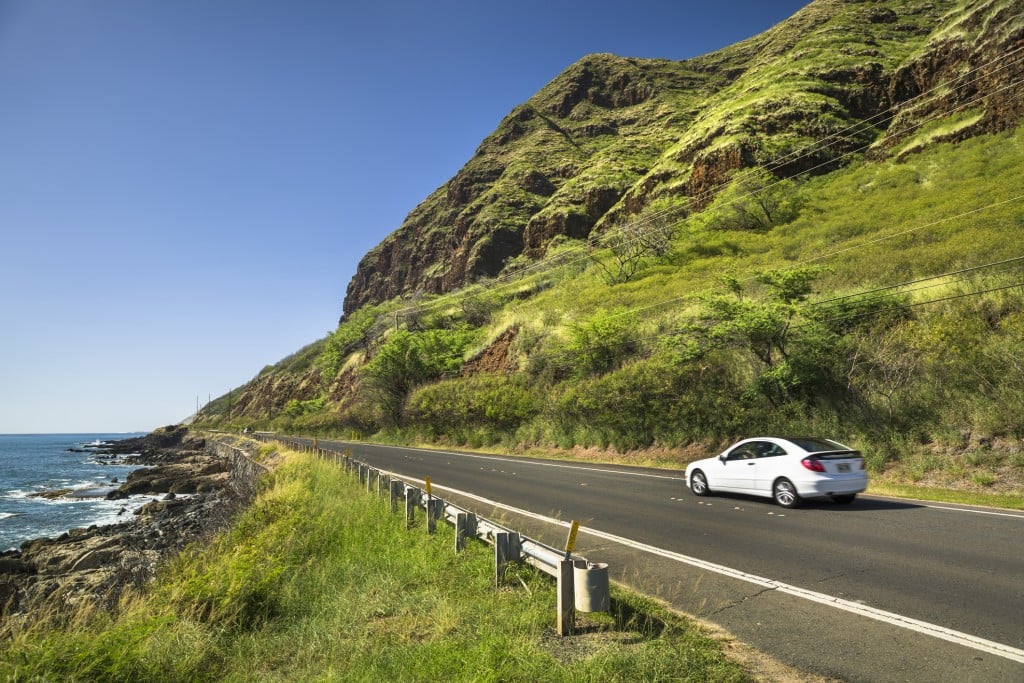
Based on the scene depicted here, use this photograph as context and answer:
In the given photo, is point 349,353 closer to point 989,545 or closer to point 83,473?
point 83,473

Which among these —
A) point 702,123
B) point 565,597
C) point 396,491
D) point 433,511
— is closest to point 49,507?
point 396,491

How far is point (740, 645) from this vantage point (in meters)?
4.21

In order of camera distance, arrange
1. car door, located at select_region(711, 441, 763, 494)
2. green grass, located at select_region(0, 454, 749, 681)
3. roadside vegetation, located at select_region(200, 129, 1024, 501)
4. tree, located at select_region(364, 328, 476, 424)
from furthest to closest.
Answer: tree, located at select_region(364, 328, 476, 424), roadside vegetation, located at select_region(200, 129, 1024, 501), car door, located at select_region(711, 441, 763, 494), green grass, located at select_region(0, 454, 749, 681)

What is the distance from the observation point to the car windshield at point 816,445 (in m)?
9.64

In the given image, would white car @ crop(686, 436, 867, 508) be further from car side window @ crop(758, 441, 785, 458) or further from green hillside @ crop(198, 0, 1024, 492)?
green hillside @ crop(198, 0, 1024, 492)

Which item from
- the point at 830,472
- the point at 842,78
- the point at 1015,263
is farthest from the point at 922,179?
the point at 830,472

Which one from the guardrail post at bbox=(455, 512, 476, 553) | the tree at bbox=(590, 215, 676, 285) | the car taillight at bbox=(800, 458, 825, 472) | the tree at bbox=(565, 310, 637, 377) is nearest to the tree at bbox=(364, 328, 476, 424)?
the tree at bbox=(590, 215, 676, 285)

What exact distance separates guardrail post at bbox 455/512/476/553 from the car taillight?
6.70 m

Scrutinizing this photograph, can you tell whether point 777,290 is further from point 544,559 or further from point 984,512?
point 544,559

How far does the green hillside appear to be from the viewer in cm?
1369

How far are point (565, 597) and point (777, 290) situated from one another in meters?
15.6

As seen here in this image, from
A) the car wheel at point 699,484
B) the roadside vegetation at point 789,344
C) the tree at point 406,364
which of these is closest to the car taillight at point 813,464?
the car wheel at point 699,484

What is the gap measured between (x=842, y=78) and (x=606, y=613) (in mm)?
78512

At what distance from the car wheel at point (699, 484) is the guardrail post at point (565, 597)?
814cm
